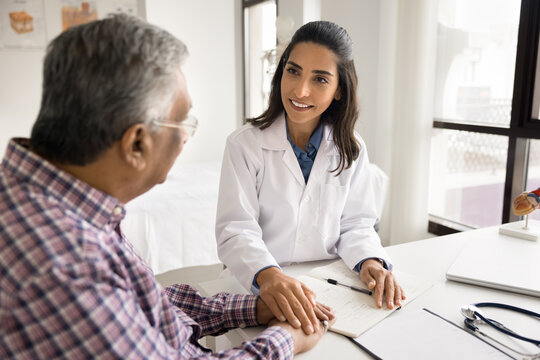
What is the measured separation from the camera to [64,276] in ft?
1.76

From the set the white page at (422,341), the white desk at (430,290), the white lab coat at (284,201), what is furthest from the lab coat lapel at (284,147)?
the white page at (422,341)

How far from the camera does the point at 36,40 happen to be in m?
3.98

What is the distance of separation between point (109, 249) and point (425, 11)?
245 centimetres

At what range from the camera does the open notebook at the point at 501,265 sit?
3.62 ft

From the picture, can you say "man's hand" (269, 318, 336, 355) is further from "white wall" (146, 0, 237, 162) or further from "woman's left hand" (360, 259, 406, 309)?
"white wall" (146, 0, 237, 162)

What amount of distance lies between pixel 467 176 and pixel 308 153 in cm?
180

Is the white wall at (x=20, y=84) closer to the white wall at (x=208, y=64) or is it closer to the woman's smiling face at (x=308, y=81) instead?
the white wall at (x=208, y=64)

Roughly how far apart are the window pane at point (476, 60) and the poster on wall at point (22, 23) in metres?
3.36

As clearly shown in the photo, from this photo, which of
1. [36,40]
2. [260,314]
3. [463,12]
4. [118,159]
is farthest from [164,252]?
[36,40]

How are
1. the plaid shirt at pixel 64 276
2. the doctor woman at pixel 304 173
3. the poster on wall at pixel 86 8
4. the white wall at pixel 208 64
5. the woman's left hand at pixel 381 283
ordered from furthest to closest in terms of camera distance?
the white wall at pixel 208 64, the poster on wall at pixel 86 8, the doctor woman at pixel 304 173, the woman's left hand at pixel 381 283, the plaid shirt at pixel 64 276

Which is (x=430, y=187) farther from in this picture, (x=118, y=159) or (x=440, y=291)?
(x=118, y=159)

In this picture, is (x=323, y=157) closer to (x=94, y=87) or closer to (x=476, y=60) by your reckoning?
(x=94, y=87)

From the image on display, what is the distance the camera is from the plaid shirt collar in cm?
61

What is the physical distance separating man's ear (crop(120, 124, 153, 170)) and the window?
7.05 ft
